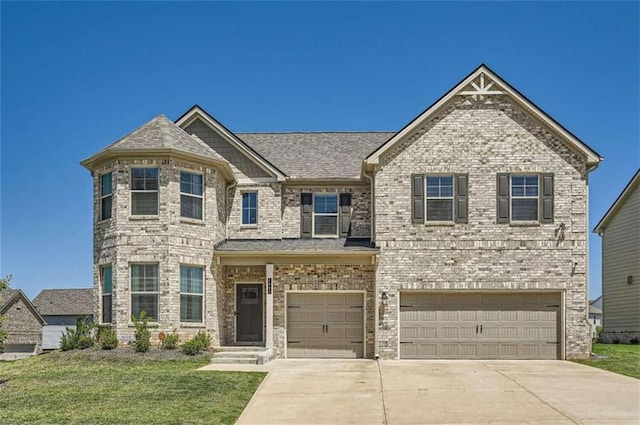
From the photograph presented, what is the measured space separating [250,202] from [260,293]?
306 centimetres

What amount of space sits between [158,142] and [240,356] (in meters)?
6.56

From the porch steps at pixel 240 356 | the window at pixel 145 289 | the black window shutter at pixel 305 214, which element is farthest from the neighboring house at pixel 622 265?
the window at pixel 145 289

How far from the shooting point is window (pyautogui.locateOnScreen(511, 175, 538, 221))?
20.5m

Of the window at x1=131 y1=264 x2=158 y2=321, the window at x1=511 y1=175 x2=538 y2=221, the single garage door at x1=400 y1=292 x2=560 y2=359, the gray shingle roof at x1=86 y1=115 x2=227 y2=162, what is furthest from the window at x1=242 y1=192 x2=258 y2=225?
the window at x1=511 y1=175 x2=538 y2=221

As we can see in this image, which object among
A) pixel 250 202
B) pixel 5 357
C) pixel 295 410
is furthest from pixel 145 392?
pixel 5 357

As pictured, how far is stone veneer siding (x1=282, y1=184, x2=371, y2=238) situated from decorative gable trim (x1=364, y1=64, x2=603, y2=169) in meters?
1.92

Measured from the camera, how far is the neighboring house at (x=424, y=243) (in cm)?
2011

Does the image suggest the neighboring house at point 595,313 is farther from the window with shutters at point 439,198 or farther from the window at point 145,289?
the window at point 145,289

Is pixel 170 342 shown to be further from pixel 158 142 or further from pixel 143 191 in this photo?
pixel 158 142

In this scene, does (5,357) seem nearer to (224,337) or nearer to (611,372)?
(224,337)

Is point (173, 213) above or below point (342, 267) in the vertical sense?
above

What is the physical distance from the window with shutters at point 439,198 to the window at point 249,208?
541 centimetres

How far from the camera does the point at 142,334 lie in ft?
62.3

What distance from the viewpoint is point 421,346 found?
20.6 meters
